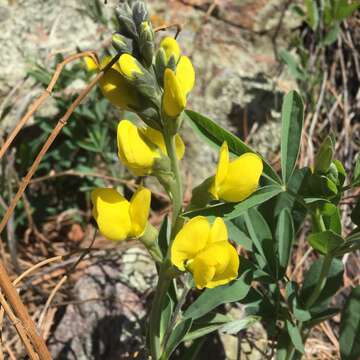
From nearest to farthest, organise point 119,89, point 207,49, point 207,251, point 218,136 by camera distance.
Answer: point 207,251
point 119,89
point 218,136
point 207,49

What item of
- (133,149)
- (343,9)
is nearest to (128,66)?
(133,149)

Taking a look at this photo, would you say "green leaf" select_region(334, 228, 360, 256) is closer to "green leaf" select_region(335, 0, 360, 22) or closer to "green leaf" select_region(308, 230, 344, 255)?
"green leaf" select_region(308, 230, 344, 255)

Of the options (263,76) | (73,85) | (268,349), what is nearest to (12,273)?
(73,85)

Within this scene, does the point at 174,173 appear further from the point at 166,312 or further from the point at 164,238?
the point at 166,312

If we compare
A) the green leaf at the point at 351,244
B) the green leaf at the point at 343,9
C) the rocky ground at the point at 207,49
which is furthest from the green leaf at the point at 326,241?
the green leaf at the point at 343,9

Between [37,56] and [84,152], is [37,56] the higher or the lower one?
the higher one

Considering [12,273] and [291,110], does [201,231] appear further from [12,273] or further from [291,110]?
[12,273]
